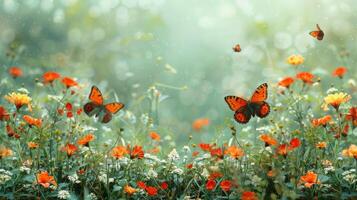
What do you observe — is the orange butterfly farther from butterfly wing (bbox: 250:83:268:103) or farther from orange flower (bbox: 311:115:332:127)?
orange flower (bbox: 311:115:332:127)

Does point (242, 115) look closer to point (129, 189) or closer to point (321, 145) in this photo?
point (321, 145)

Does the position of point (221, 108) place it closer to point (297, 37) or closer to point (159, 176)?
point (297, 37)

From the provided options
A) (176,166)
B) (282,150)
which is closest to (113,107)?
(176,166)

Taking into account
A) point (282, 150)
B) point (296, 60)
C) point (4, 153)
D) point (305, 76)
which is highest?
point (296, 60)

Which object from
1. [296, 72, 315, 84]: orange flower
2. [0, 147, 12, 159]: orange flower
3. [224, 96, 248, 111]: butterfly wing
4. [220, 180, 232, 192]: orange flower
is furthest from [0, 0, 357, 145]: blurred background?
[220, 180, 232, 192]: orange flower

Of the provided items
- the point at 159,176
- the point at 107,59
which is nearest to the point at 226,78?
the point at 107,59

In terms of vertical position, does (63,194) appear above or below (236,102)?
below

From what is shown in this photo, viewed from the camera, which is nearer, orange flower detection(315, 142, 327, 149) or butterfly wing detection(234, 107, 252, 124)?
butterfly wing detection(234, 107, 252, 124)
